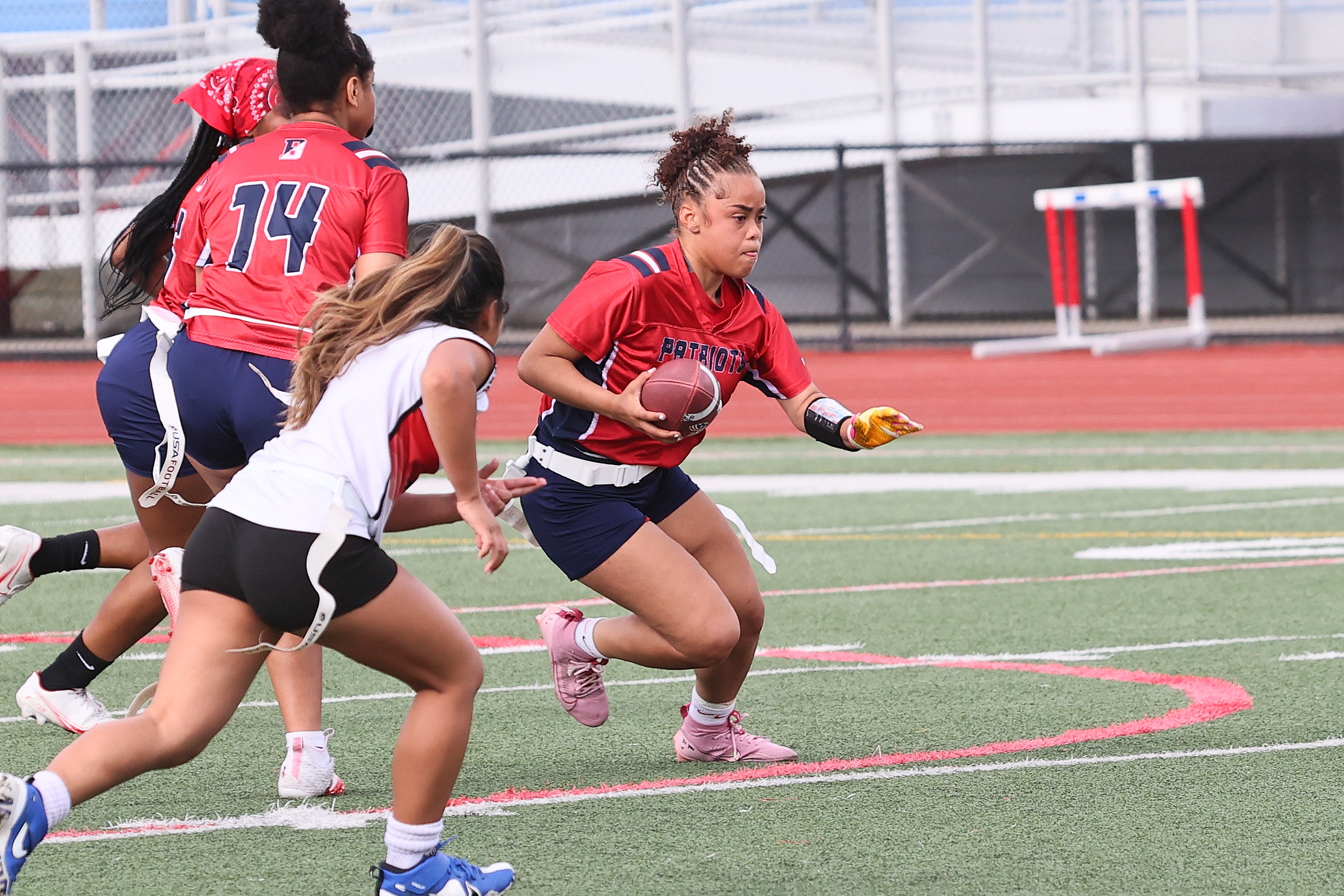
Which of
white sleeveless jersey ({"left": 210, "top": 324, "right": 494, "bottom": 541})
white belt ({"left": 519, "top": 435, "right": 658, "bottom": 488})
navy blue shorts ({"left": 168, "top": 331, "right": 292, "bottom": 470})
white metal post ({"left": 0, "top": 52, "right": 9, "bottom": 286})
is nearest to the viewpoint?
white sleeveless jersey ({"left": 210, "top": 324, "right": 494, "bottom": 541})

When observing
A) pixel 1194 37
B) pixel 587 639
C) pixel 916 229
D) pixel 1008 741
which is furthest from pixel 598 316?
pixel 1194 37

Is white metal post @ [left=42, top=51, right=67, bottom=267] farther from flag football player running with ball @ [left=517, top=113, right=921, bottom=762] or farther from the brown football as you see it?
the brown football

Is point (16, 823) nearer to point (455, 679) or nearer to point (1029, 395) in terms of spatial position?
point (455, 679)

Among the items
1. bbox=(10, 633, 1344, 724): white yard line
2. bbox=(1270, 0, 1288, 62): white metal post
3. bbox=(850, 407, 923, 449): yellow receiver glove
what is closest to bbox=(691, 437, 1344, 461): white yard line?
bbox=(10, 633, 1344, 724): white yard line

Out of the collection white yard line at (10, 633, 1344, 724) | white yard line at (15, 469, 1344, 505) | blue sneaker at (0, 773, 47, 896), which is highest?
blue sneaker at (0, 773, 47, 896)

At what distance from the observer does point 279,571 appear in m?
3.73

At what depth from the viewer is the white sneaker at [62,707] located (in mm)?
5703

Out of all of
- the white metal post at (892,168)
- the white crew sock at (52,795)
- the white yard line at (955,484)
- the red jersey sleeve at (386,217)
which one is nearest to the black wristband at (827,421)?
the red jersey sleeve at (386,217)

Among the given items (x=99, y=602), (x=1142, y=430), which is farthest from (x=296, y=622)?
(x=1142, y=430)

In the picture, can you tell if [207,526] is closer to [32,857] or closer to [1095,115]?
[32,857]

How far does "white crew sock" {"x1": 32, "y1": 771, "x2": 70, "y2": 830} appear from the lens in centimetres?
353

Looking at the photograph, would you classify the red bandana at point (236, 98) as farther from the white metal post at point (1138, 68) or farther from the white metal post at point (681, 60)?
the white metal post at point (1138, 68)

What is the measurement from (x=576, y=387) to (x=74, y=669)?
76.0 inches

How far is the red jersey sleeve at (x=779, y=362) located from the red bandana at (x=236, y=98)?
154cm
